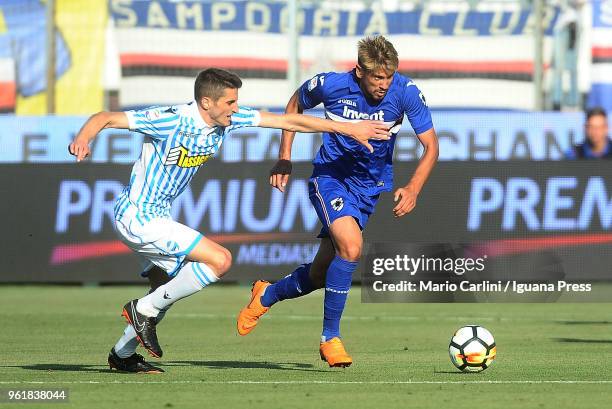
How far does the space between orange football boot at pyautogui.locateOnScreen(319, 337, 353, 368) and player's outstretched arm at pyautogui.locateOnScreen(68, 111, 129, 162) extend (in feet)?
6.13

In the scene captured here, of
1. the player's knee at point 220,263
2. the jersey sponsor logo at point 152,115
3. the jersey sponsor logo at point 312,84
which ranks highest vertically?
the jersey sponsor logo at point 312,84

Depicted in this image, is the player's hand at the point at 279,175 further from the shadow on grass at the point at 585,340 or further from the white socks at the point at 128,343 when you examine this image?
the shadow on grass at the point at 585,340

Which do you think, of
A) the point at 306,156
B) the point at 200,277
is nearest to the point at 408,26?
the point at 306,156

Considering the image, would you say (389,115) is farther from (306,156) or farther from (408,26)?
(408,26)

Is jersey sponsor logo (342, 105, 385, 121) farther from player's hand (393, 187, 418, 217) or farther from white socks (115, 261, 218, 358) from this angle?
white socks (115, 261, 218, 358)

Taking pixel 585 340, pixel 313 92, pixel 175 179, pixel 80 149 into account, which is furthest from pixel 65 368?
pixel 585 340

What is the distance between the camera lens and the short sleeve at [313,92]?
9.74 metres

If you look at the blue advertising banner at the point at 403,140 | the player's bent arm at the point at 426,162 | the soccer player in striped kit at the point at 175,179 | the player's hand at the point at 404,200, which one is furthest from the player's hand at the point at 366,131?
the blue advertising banner at the point at 403,140

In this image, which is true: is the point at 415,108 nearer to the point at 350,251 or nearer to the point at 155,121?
the point at 350,251

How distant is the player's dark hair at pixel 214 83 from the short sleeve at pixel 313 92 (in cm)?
102

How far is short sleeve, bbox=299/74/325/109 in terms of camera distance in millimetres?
9742

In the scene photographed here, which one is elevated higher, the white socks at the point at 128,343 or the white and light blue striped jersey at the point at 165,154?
the white and light blue striped jersey at the point at 165,154

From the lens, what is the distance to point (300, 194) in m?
16.6

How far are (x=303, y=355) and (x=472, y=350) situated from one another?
185cm
